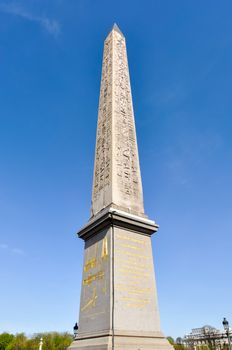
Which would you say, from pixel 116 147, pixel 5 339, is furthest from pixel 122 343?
pixel 5 339

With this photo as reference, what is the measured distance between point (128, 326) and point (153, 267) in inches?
71.0

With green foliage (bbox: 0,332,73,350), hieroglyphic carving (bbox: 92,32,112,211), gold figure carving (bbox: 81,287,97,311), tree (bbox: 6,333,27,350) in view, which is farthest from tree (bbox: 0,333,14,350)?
gold figure carving (bbox: 81,287,97,311)

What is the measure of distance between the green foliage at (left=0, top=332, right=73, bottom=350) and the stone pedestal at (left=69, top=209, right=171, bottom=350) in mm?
48677

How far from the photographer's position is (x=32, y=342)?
53.6 m

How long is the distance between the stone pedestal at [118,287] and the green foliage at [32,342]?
4868cm

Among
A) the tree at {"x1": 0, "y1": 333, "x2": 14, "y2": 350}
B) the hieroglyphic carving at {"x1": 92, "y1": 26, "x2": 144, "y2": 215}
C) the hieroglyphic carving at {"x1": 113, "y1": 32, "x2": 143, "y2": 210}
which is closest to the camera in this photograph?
the hieroglyphic carving at {"x1": 92, "y1": 26, "x2": 144, "y2": 215}

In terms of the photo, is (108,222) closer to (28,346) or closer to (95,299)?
(95,299)

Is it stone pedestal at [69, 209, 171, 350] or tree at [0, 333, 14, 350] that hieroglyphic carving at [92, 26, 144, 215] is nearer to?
stone pedestal at [69, 209, 171, 350]

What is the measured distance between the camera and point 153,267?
25.9ft

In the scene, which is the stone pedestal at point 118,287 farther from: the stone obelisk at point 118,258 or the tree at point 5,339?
the tree at point 5,339

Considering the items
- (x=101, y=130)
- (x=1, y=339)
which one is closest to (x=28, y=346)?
(x=1, y=339)

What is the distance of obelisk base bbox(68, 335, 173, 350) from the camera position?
5863mm

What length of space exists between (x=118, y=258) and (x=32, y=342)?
56116 millimetres

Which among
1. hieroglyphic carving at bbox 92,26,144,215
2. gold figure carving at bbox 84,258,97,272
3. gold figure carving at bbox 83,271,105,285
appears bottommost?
gold figure carving at bbox 83,271,105,285
